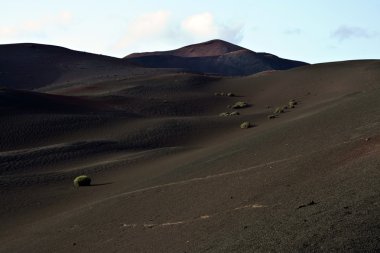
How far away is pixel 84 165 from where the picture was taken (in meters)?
42.5

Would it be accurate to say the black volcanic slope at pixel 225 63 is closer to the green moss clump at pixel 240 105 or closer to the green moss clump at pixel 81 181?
the green moss clump at pixel 240 105

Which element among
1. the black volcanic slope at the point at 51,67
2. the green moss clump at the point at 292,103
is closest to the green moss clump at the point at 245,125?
the green moss clump at the point at 292,103

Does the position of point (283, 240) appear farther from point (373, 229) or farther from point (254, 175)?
point (254, 175)

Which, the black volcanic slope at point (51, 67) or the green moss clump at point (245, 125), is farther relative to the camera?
the black volcanic slope at point (51, 67)

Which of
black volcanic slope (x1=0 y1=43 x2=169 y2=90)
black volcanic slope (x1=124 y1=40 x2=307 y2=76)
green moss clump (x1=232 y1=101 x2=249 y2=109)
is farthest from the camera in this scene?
black volcanic slope (x1=124 y1=40 x2=307 y2=76)

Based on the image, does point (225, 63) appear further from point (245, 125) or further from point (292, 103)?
point (245, 125)

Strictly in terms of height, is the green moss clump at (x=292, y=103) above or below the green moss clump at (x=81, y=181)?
above

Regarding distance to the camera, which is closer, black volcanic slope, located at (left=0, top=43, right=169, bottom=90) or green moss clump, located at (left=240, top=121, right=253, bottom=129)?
green moss clump, located at (left=240, top=121, right=253, bottom=129)

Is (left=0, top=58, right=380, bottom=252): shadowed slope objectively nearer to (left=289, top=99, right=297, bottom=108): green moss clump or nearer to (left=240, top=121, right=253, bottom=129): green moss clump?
(left=240, top=121, right=253, bottom=129): green moss clump

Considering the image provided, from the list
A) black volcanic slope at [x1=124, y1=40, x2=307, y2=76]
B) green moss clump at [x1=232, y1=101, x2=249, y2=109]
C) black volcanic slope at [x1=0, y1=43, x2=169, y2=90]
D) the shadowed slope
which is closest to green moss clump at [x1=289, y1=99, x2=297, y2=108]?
the shadowed slope

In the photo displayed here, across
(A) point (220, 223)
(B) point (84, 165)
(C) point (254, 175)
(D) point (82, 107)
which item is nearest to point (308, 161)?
(C) point (254, 175)

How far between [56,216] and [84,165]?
14.1m

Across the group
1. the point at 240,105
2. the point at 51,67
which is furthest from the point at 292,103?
the point at 51,67

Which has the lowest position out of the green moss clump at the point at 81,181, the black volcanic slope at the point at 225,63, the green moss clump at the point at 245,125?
the green moss clump at the point at 81,181
